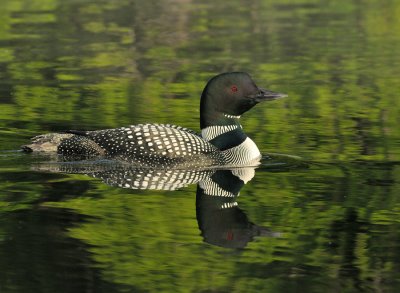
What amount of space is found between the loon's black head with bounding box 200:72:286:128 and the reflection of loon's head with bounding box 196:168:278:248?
0.54 m

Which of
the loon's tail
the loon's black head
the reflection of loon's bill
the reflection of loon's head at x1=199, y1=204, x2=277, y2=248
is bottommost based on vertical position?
the reflection of loon's bill

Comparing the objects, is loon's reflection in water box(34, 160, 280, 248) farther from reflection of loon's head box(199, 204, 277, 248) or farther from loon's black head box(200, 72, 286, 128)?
loon's black head box(200, 72, 286, 128)

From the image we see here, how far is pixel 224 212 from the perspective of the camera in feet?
27.4

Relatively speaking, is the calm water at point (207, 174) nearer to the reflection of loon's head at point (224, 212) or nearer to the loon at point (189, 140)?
the reflection of loon's head at point (224, 212)

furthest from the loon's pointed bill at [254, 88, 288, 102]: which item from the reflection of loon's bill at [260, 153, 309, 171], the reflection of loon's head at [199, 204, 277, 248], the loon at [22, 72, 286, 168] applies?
the reflection of loon's head at [199, 204, 277, 248]

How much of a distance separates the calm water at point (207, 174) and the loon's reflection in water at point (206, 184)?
28mm

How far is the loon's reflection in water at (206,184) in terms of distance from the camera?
779 cm

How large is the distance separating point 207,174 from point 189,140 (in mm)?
313

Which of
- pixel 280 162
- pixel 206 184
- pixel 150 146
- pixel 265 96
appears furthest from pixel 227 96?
pixel 206 184

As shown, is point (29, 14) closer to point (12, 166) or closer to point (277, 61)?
point (277, 61)

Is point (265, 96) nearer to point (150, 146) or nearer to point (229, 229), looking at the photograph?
point (150, 146)

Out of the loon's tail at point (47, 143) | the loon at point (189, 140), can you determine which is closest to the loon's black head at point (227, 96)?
the loon at point (189, 140)

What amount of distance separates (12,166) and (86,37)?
1072 centimetres

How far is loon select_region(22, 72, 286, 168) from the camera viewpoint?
385 inches
